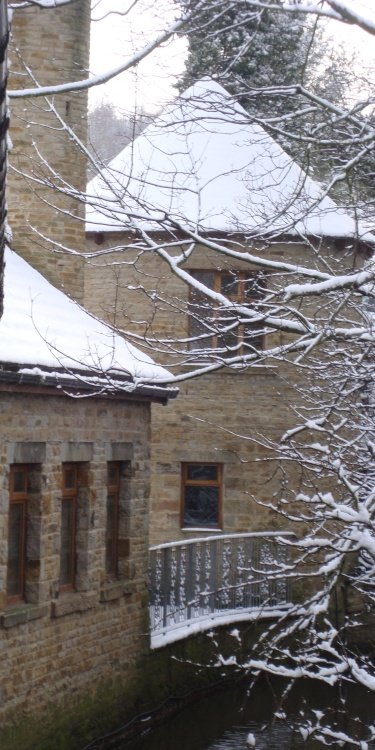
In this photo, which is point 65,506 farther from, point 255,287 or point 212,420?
point 212,420

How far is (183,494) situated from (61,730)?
26.2 feet

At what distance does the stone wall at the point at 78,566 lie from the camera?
37.8ft

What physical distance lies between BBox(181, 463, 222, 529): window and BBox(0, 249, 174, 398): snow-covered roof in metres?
5.34

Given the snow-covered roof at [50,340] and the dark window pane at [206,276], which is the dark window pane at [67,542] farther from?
the dark window pane at [206,276]

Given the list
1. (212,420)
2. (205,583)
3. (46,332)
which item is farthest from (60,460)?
(212,420)

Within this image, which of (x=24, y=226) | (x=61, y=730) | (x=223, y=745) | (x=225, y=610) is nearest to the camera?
(x=61, y=730)

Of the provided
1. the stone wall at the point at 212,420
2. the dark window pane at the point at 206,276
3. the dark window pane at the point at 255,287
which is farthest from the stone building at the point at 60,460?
the dark window pane at the point at 206,276

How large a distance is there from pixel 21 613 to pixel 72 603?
127cm

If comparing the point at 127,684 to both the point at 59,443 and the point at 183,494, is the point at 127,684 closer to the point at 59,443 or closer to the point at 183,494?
the point at 59,443

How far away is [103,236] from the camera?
2019 centimetres

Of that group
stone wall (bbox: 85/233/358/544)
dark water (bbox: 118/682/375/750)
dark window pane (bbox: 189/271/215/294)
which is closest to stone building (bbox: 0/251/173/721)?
dark water (bbox: 118/682/375/750)

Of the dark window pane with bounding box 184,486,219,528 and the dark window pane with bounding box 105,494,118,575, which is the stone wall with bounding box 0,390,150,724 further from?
the dark window pane with bounding box 184,486,219,528

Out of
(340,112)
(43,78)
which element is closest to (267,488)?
(43,78)

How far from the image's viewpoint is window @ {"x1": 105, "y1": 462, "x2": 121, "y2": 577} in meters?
14.5
